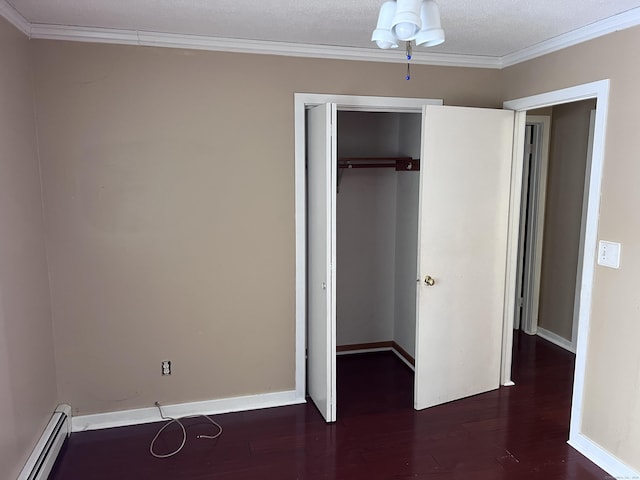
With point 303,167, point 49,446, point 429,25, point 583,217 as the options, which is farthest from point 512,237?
point 49,446

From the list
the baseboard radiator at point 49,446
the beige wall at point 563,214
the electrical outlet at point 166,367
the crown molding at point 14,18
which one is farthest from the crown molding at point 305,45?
the baseboard radiator at point 49,446

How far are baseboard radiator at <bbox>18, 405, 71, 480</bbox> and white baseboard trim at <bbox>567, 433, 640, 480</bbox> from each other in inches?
114

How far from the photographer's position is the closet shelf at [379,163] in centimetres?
374

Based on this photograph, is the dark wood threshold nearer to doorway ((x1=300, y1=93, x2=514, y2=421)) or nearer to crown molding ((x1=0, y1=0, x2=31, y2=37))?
doorway ((x1=300, y1=93, x2=514, y2=421))

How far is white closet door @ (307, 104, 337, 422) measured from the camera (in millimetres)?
2830

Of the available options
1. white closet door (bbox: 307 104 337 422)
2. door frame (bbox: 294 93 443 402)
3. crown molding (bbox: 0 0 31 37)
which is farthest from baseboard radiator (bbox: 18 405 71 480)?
crown molding (bbox: 0 0 31 37)

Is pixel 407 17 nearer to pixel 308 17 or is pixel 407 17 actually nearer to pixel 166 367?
pixel 308 17

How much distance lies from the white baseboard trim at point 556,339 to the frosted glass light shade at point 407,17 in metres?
3.72

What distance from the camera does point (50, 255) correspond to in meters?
2.79

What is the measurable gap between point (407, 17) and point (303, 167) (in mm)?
1746

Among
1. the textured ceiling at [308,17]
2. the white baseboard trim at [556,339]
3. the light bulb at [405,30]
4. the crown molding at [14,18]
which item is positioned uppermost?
the textured ceiling at [308,17]

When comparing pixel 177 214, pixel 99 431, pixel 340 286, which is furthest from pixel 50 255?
pixel 340 286

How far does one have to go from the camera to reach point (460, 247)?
10.5 feet

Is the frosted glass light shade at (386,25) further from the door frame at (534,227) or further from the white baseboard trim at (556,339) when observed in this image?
the white baseboard trim at (556,339)
